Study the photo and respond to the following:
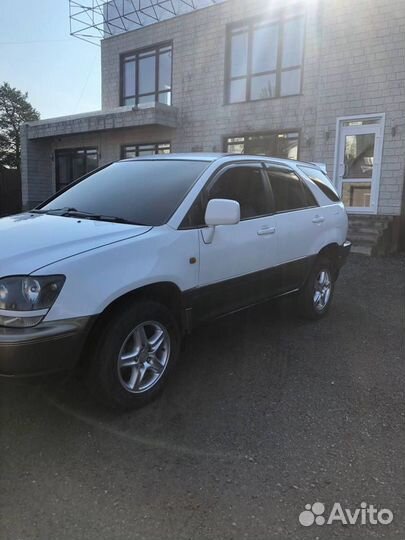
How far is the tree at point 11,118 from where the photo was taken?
42.2 metres

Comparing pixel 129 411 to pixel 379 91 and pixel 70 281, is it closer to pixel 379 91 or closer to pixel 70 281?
pixel 70 281

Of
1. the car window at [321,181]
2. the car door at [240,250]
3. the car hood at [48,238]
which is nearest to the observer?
the car hood at [48,238]

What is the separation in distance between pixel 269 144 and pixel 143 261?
37.8 ft

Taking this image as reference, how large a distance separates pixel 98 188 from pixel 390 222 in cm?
866

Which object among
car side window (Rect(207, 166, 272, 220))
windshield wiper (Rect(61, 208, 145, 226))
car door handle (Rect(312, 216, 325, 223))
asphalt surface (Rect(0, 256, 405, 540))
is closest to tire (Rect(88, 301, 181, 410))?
asphalt surface (Rect(0, 256, 405, 540))

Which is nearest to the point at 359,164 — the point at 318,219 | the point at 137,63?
the point at 318,219

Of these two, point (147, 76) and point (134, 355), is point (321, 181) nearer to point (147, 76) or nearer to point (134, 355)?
point (134, 355)

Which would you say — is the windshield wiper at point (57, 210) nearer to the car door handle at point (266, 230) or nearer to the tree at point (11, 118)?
the car door handle at point (266, 230)

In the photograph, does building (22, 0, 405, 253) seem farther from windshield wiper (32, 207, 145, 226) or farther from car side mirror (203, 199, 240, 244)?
windshield wiper (32, 207, 145, 226)

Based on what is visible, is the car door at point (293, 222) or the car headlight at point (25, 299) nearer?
the car headlight at point (25, 299)

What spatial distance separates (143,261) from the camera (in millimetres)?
3051

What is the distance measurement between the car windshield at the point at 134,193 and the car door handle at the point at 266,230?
78 cm

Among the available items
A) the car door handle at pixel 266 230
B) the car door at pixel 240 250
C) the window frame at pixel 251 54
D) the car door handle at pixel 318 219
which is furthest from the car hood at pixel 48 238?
the window frame at pixel 251 54

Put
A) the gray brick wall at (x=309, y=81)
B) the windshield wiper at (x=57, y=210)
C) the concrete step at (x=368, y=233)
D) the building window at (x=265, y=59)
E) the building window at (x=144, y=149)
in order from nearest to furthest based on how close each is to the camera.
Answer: the windshield wiper at (x=57, y=210) → the concrete step at (x=368, y=233) → the gray brick wall at (x=309, y=81) → the building window at (x=265, y=59) → the building window at (x=144, y=149)
